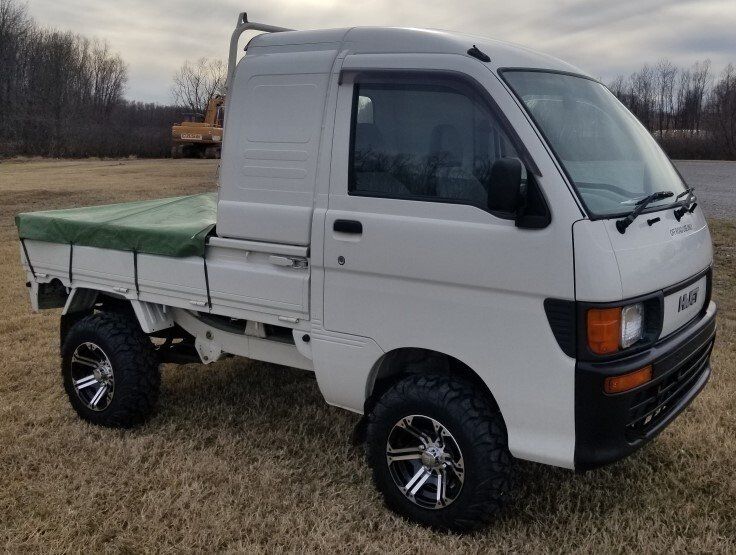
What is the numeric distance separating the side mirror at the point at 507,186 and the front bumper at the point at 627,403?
74 centimetres

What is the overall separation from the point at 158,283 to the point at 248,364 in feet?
5.85

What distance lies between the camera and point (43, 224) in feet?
15.7

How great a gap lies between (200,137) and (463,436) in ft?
128

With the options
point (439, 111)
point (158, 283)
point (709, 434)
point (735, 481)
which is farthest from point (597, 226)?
point (158, 283)

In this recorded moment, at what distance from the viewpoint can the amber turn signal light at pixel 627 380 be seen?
9.42 feet

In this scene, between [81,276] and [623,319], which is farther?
[81,276]

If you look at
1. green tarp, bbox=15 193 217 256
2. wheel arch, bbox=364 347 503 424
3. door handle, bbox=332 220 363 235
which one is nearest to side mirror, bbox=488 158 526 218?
door handle, bbox=332 220 363 235

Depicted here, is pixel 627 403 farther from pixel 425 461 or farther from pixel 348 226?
pixel 348 226

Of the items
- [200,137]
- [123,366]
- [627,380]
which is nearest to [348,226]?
[627,380]

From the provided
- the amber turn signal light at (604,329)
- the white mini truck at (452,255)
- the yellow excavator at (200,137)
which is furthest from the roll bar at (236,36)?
the yellow excavator at (200,137)

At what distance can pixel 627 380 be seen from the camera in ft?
9.56

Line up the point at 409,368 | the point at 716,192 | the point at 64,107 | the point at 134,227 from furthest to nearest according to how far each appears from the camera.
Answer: the point at 64,107, the point at 716,192, the point at 134,227, the point at 409,368

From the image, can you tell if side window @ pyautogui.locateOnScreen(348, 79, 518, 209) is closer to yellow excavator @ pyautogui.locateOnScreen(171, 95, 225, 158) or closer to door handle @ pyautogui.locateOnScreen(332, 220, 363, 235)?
door handle @ pyautogui.locateOnScreen(332, 220, 363, 235)

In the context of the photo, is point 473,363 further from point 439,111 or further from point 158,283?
point 158,283
